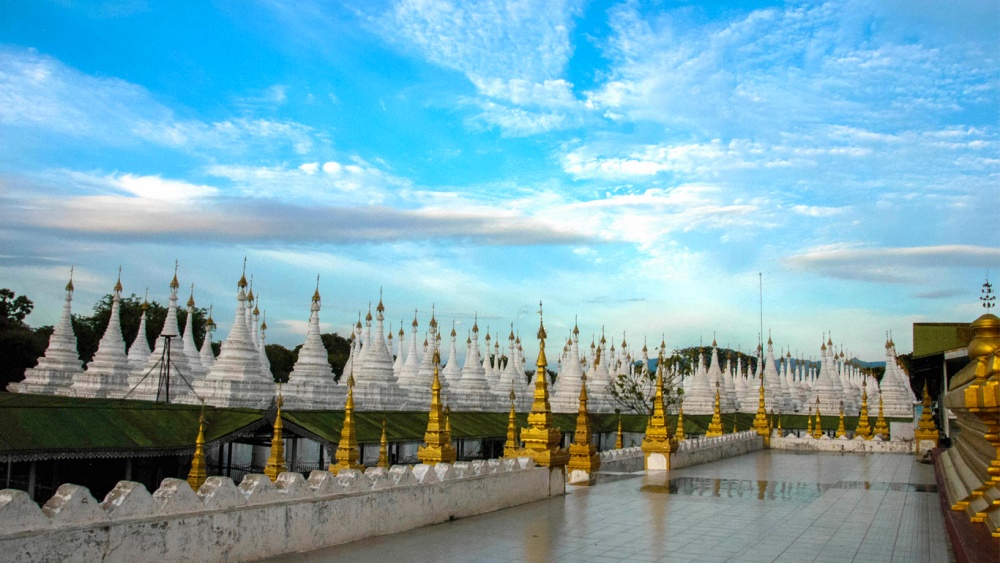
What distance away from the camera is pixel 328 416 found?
2758cm

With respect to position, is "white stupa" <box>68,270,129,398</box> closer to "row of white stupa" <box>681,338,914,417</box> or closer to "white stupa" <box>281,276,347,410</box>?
"white stupa" <box>281,276,347,410</box>

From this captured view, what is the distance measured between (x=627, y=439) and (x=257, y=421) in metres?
28.1

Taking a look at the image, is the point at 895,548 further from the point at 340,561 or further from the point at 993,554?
the point at 340,561

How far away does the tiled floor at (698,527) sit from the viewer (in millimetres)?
10383

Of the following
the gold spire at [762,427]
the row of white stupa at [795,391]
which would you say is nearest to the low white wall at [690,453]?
the gold spire at [762,427]

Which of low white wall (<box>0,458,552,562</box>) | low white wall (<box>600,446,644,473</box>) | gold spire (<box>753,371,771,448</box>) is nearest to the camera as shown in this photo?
low white wall (<box>0,458,552,562</box>)

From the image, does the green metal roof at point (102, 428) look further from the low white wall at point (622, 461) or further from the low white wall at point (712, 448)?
the low white wall at point (712, 448)

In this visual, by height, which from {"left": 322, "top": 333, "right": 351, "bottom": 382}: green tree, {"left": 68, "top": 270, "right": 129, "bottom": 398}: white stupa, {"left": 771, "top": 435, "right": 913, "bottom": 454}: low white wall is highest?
{"left": 322, "top": 333, "right": 351, "bottom": 382}: green tree

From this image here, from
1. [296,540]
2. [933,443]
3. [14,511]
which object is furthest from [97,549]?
[933,443]

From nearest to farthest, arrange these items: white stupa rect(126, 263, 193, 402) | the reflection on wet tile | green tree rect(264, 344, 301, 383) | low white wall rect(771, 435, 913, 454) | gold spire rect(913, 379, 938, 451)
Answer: the reflection on wet tile, gold spire rect(913, 379, 938, 451), low white wall rect(771, 435, 913, 454), white stupa rect(126, 263, 193, 402), green tree rect(264, 344, 301, 383)

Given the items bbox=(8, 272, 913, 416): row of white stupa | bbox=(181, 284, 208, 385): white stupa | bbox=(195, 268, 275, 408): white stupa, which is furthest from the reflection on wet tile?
bbox=(181, 284, 208, 385): white stupa

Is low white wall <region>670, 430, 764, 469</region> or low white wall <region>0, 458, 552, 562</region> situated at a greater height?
low white wall <region>0, 458, 552, 562</region>

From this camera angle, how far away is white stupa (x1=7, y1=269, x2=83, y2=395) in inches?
1551

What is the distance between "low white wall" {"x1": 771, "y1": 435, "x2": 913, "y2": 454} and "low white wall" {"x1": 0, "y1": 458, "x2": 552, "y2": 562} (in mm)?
26125
